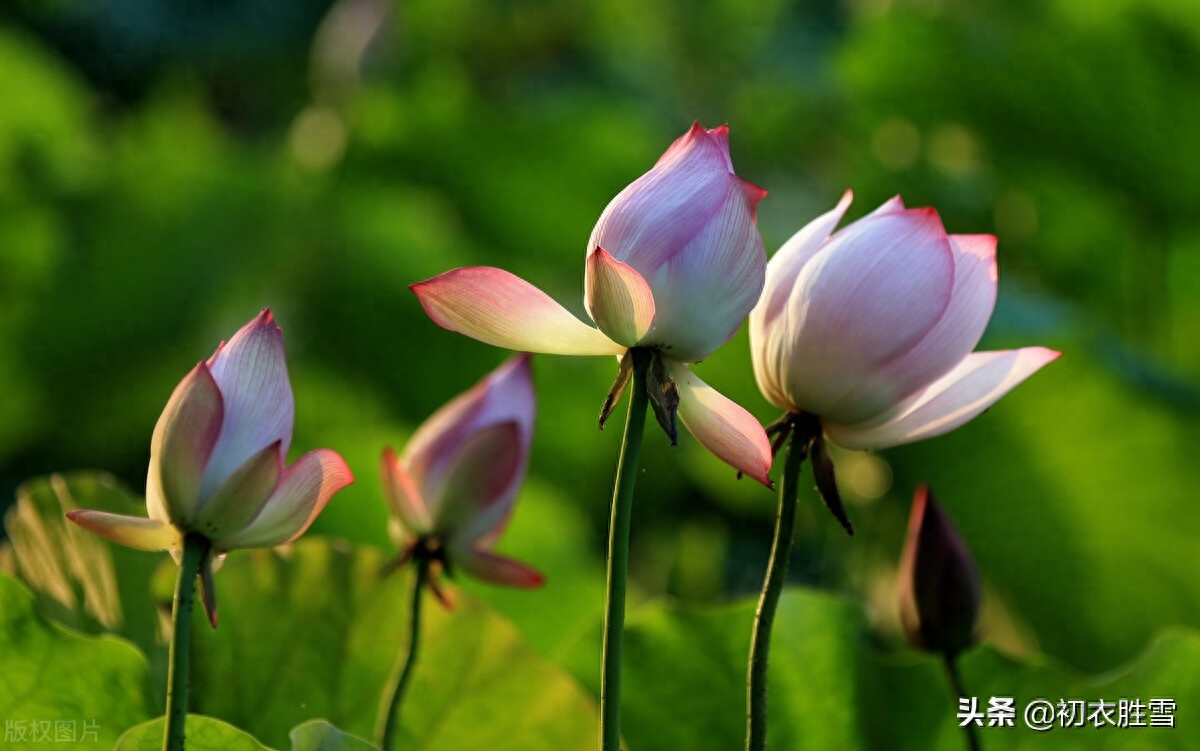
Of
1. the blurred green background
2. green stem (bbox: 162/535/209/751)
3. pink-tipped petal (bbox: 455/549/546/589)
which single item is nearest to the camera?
green stem (bbox: 162/535/209/751)

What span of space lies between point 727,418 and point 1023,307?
646 mm

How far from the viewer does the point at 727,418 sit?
266mm

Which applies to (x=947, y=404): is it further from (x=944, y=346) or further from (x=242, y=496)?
(x=242, y=496)

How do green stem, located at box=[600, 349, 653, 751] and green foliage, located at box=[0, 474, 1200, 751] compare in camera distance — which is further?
green foliage, located at box=[0, 474, 1200, 751]

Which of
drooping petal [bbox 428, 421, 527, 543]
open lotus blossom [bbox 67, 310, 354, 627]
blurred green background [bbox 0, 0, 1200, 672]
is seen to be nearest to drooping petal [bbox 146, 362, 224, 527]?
open lotus blossom [bbox 67, 310, 354, 627]

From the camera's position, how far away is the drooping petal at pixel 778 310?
0.29 meters

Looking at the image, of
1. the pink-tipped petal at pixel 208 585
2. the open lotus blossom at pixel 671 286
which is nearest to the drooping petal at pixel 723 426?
the open lotus blossom at pixel 671 286

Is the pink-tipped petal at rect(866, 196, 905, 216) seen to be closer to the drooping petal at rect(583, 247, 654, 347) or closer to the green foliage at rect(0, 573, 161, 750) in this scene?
the drooping petal at rect(583, 247, 654, 347)

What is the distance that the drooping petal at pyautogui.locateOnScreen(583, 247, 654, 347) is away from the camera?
10.2 inches

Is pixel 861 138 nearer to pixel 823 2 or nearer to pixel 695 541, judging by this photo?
pixel 695 541

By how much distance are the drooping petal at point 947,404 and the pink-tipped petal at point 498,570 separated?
10 cm

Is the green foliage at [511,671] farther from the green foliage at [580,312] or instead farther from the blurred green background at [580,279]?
the blurred green background at [580,279]

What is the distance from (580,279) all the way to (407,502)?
1.02m

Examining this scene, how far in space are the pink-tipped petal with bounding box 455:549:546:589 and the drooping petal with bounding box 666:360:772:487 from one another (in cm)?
10
